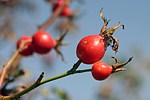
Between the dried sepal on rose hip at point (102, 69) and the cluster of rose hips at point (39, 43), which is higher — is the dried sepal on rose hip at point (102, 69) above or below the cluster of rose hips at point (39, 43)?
above

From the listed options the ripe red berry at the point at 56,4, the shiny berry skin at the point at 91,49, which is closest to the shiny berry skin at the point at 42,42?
the ripe red berry at the point at 56,4

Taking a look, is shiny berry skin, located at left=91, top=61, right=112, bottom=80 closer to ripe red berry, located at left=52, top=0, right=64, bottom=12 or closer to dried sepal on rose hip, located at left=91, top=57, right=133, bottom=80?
dried sepal on rose hip, located at left=91, top=57, right=133, bottom=80

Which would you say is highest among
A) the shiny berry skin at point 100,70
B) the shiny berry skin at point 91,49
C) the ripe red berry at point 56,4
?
the shiny berry skin at point 91,49

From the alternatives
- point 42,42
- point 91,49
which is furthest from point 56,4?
point 91,49

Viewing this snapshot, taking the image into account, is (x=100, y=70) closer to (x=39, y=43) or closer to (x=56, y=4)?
(x=39, y=43)

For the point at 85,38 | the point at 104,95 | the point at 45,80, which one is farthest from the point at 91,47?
the point at 104,95

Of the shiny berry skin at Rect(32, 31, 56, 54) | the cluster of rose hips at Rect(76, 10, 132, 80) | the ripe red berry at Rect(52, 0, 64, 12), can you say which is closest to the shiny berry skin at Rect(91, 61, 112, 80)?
the cluster of rose hips at Rect(76, 10, 132, 80)

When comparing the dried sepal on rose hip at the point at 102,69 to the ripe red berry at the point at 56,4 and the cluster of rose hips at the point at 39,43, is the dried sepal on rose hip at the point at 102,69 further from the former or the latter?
the ripe red berry at the point at 56,4
